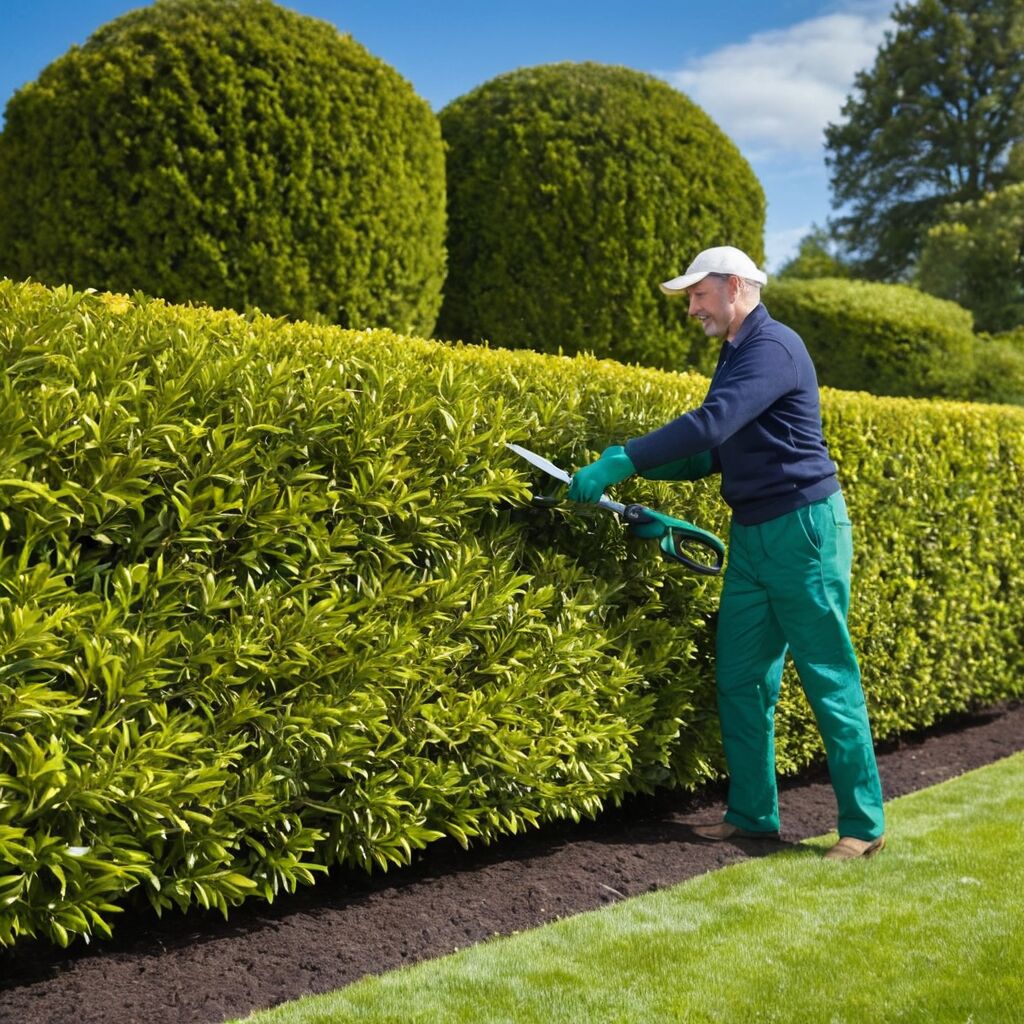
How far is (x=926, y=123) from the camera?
41.7 m

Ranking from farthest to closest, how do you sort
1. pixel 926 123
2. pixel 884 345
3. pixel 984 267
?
pixel 926 123 → pixel 984 267 → pixel 884 345

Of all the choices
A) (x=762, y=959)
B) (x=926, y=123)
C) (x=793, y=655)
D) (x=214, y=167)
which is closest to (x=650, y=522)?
(x=793, y=655)

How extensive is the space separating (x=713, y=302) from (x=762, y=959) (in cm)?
256

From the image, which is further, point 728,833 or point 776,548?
point 728,833

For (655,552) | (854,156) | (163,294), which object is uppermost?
(854,156)

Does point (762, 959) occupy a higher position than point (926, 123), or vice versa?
point (926, 123)

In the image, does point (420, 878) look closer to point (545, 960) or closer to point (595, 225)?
point (545, 960)

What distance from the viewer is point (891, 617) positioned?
22.9ft

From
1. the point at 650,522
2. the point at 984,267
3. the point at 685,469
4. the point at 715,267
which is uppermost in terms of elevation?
the point at 984,267

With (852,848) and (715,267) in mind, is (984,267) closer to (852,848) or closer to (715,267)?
(715,267)

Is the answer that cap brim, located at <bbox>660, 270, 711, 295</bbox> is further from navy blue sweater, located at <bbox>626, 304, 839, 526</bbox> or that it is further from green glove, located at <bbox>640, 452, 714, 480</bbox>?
green glove, located at <bbox>640, 452, 714, 480</bbox>

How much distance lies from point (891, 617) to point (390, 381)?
13.5 feet

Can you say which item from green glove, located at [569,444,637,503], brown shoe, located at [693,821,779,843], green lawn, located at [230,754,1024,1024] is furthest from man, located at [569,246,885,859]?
green lawn, located at [230,754,1024,1024]

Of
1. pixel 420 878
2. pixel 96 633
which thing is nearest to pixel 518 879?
pixel 420 878
